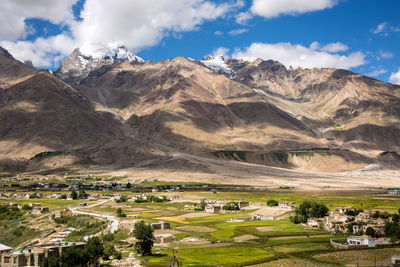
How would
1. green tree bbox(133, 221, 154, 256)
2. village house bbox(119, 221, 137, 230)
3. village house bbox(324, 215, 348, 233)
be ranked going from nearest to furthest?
green tree bbox(133, 221, 154, 256) → village house bbox(324, 215, 348, 233) → village house bbox(119, 221, 137, 230)

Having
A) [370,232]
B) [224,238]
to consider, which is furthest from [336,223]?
[224,238]

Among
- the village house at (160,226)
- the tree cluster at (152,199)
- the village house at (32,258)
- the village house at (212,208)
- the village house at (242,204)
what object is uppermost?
the tree cluster at (152,199)

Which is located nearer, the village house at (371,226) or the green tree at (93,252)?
the green tree at (93,252)

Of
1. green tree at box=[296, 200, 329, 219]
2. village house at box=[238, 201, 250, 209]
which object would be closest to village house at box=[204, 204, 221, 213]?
village house at box=[238, 201, 250, 209]

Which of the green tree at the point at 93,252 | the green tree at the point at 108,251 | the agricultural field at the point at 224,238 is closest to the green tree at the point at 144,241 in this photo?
the agricultural field at the point at 224,238

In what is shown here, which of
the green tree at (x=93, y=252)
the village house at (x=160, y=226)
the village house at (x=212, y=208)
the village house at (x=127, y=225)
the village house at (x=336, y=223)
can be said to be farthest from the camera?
the village house at (x=212, y=208)

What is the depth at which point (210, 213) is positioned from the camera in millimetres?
100375

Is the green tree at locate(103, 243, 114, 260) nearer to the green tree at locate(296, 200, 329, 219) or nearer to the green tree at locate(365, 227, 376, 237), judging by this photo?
the green tree at locate(365, 227, 376, 237)

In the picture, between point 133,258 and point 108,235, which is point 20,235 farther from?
point 133,258

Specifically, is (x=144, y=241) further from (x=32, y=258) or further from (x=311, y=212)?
(x=311, y=212)

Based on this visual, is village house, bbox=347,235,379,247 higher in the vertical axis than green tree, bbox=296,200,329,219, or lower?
lower

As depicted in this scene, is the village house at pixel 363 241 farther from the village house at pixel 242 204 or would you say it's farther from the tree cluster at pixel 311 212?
the village house at pixel 242 204

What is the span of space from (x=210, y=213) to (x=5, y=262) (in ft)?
183

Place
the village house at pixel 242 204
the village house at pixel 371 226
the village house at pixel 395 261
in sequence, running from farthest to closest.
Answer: the village house at pixel 242 204, the village house at pixel 371 226, the village house at pixel 395 261
